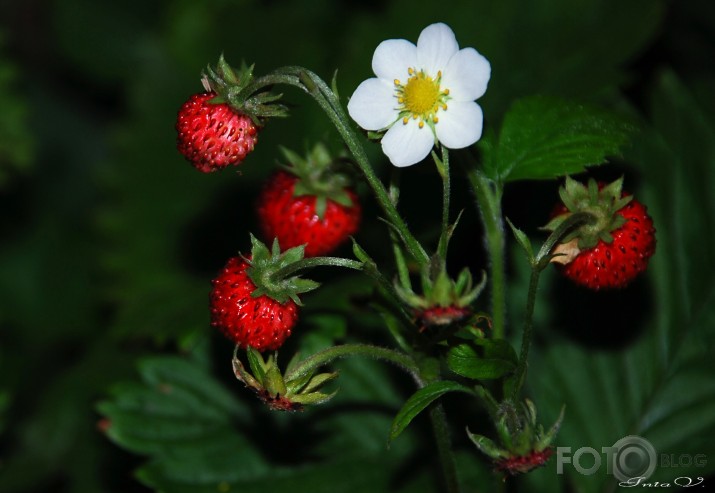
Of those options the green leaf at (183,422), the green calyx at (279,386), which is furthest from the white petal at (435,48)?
the green leaf at (183,422)

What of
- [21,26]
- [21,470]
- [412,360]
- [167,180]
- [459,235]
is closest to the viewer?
[412,360]

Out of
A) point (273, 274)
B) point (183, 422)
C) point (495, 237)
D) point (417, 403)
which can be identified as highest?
point (273, 274)

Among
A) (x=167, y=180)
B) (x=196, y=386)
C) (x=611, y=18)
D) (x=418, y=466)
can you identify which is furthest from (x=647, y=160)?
(x=167, y=180)

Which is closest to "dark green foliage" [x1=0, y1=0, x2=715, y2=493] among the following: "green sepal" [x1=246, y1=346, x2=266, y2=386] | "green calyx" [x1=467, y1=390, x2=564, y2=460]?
"green calyx" [x1=467, y1=390, x2=564, y2=460]

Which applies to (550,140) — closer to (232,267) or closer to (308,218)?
(308,218)

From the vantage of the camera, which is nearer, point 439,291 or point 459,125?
point 439,291

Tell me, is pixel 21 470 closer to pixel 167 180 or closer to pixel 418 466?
pixel 167 180

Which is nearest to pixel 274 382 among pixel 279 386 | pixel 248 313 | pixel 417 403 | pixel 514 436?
pixel 279 386
